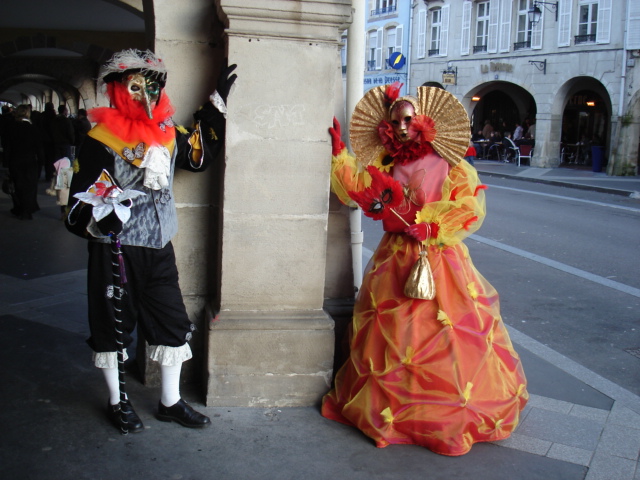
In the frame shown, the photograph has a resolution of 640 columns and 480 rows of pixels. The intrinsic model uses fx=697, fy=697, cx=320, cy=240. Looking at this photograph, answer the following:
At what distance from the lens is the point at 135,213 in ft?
11.2

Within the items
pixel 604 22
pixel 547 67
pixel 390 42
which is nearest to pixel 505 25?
pixel 547 67

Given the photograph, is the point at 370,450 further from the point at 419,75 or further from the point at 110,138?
the point at 419,75

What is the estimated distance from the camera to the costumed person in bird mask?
3.31 metres

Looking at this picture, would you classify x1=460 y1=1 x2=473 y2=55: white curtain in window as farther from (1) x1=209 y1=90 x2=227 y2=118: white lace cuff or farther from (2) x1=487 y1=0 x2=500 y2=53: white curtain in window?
(1) x1=209 y1=90 x2=227 y2=118: white lace cuff

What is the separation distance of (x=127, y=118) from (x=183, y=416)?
5.04 feet

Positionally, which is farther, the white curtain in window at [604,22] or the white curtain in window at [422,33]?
the white curtain in window at [422,33]

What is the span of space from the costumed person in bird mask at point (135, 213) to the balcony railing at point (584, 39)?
25695mm

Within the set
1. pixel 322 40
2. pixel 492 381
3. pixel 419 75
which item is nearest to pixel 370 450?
pixel 492 381

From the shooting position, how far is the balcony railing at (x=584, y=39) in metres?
26.0

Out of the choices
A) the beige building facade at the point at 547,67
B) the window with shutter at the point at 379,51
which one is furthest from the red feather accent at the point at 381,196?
the window with shutter at the point at 379,51

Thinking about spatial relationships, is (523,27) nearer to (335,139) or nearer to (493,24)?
(493,24)

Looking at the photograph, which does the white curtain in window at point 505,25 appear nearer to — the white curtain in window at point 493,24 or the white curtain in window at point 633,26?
the white curtain in window at point 493,24

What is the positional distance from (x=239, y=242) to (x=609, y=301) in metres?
4.49

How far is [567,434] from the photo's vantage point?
3.71 metres
